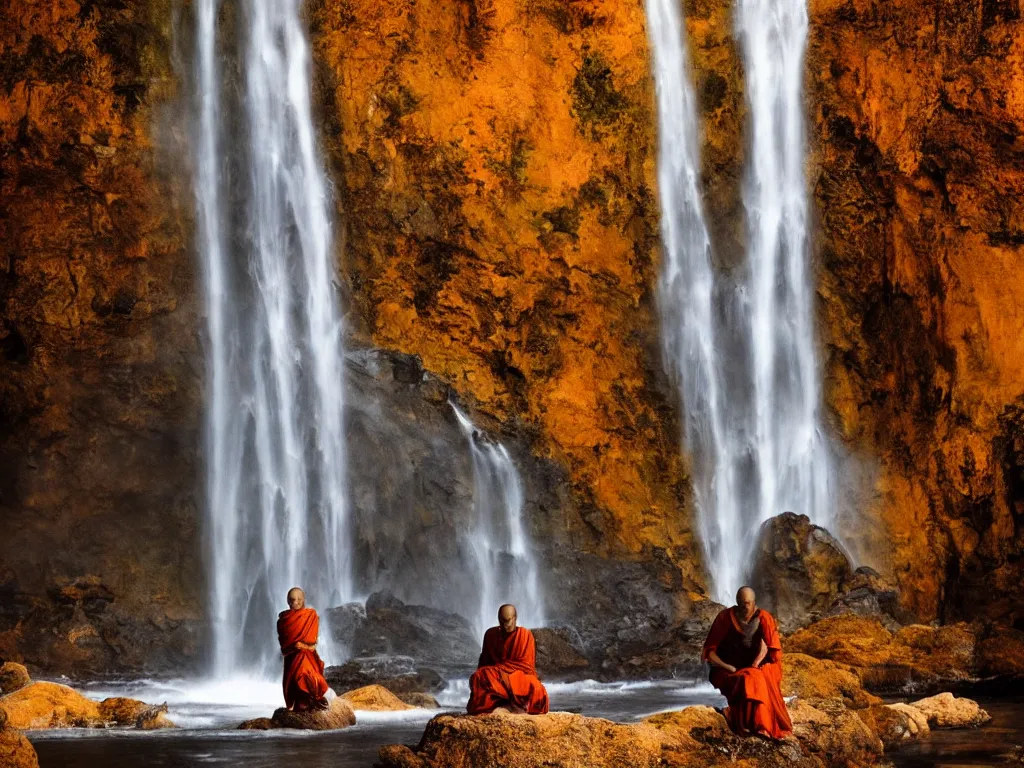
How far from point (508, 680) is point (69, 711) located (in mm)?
7029

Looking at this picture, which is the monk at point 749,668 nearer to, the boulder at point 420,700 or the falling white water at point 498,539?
the boulder at point 420,700

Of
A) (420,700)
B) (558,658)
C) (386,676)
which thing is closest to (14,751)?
(420,700)

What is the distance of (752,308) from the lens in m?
31.9

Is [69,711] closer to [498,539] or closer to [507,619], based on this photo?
[507,619]

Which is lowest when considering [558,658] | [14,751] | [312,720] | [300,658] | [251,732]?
[251,732]

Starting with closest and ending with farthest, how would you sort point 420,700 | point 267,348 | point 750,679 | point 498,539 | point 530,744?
point 530,744
point 750,679
point 420,700
point 498,539
point 267,348

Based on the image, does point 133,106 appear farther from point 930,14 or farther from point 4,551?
point 930,14

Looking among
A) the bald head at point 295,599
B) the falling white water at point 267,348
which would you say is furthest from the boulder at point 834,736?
the falling white water at point 267,348

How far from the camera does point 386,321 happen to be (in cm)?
2942

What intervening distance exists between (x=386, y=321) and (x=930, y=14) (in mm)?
14014

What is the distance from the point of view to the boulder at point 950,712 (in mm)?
15711

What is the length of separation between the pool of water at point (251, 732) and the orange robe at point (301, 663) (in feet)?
1.44

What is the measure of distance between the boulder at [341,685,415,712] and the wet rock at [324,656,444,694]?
161 cm

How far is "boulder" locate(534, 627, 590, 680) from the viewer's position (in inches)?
922
